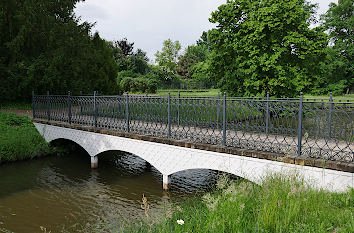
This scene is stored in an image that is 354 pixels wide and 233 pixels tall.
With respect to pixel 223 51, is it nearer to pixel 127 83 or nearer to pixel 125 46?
pixel 127 83

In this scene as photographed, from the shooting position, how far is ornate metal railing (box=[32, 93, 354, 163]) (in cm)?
631

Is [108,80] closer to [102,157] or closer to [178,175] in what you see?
[102,157]

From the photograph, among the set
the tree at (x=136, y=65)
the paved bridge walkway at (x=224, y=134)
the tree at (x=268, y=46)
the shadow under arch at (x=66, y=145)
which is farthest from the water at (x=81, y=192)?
the tree at (x=136, y=65)

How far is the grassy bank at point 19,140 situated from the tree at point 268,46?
10.9 meters

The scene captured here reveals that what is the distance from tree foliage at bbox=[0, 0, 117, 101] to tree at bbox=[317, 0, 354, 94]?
3304cm

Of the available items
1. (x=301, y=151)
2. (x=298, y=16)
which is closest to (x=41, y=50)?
(x=298, y=16)

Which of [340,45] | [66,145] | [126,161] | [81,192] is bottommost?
[81,192]

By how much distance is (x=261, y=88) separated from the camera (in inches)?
608

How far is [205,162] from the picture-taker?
24.8 feet

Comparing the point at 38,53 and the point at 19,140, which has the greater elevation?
the point at 38,53

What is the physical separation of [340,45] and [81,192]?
40.7m

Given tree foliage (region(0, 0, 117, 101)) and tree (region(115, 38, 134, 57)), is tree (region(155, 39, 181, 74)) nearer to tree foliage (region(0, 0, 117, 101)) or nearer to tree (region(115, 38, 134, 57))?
tree (region(115, 38, 134, 57))

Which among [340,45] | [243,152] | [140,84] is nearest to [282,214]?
[243,152]

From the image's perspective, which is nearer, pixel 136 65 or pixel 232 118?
pixel 232 118
